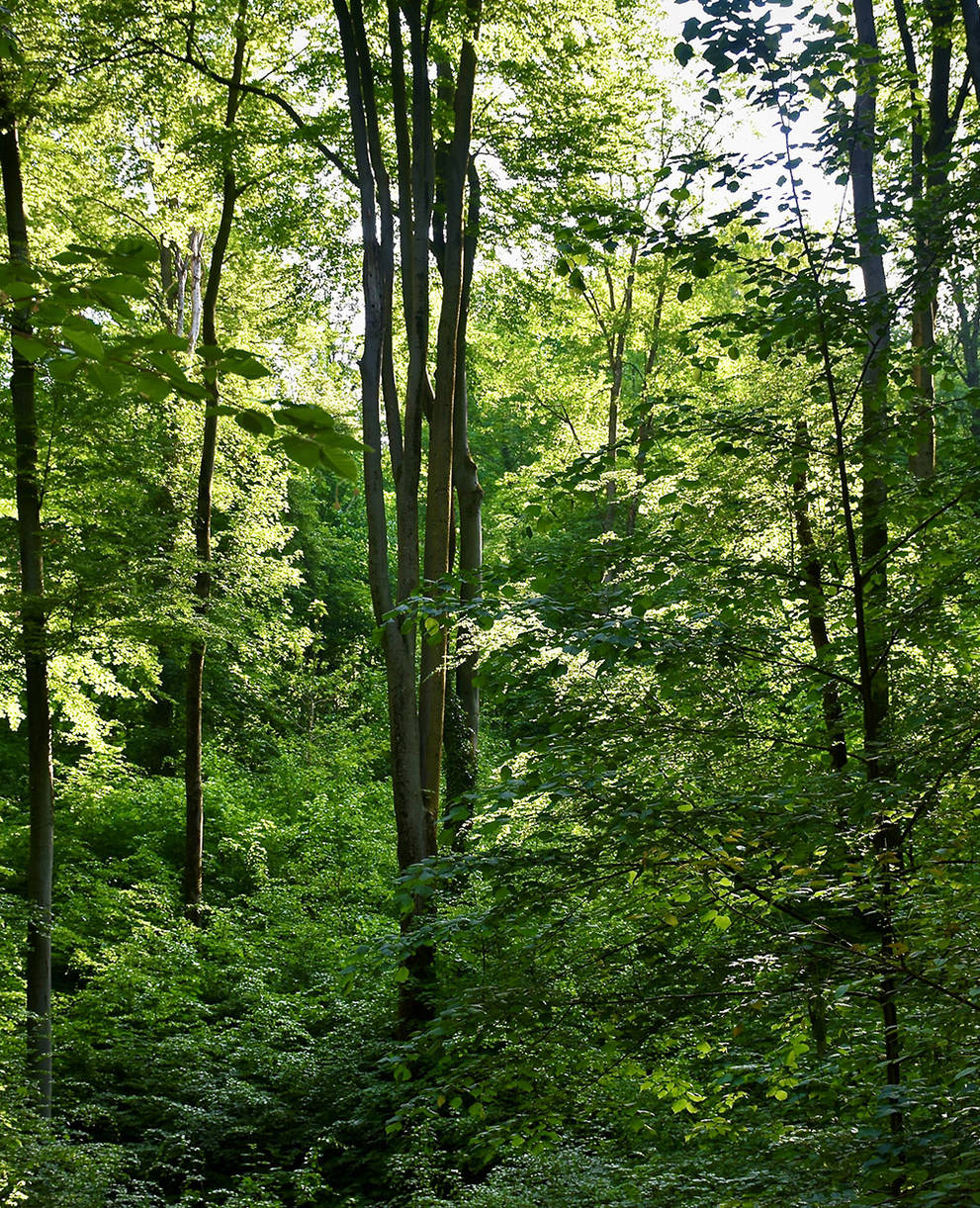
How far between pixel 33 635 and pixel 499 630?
10.6ft

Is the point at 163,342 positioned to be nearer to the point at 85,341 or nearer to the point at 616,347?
the point at 85,341

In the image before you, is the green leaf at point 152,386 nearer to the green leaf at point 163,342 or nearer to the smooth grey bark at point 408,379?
the green leaf at point 163,342

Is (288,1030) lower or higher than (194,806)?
lower

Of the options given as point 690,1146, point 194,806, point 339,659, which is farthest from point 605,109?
point 339,659

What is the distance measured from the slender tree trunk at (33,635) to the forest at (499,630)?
0.04m

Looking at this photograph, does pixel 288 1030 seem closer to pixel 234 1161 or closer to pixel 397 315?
pixel 234 1161

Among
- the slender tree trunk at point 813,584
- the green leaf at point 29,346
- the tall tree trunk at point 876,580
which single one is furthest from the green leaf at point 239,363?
the slender tree trunk at point 813,584

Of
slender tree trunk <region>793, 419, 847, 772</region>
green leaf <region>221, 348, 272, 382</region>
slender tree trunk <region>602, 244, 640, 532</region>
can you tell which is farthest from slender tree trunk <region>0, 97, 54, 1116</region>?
slender tree trunk <region>602, 244, 640, 532</region>

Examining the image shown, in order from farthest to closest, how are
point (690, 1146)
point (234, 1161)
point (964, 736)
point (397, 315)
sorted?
point (397, 315) < point (234, 1161) < point (690, 1146) < point (964, 736)

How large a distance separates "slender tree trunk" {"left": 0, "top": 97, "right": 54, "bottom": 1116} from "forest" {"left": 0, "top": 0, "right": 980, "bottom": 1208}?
0.04 metres

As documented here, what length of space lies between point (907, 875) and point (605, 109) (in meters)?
9.07

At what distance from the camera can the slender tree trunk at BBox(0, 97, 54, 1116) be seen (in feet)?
22.3

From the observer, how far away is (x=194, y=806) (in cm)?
1075

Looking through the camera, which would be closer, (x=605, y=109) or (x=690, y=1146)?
(x=690, y=1146)
